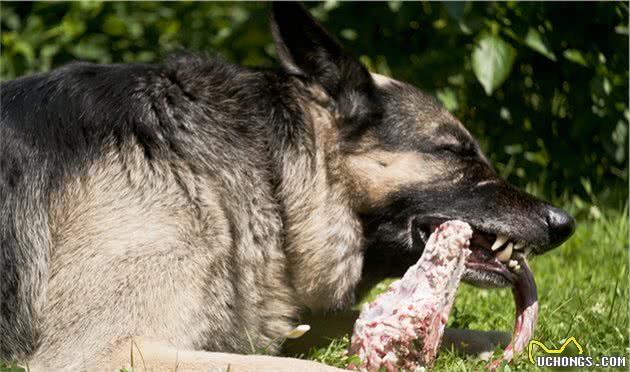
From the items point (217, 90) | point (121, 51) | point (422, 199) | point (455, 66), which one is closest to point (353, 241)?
point (422, 199)

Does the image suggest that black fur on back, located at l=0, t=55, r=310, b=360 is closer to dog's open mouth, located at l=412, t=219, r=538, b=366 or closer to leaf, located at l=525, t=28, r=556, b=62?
dog's open mouth, located at l=412, t=219, r=538, b=366

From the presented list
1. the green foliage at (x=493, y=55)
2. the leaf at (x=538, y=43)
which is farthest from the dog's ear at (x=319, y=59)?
the leaf at (x=538, y=43)

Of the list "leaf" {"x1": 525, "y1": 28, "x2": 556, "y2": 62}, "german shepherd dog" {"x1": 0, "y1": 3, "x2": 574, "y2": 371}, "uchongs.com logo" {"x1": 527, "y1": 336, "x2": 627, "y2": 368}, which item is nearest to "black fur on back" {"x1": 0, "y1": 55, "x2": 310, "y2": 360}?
"german shepherd dog" {"x1": 0, "y1": 3, "x2": 574, "y2": 371}

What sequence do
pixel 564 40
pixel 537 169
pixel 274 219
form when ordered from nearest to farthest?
pixel 274 219
pixel 564 40
pixel 537 169

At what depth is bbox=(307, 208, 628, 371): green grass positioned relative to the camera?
4.22 meters

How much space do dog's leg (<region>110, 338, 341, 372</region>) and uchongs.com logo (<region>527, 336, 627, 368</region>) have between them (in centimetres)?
83

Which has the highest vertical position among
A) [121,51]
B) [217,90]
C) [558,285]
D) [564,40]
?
[217,90]

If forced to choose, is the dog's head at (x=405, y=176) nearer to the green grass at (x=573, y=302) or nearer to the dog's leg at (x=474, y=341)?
the dog's leg at (x=474, y=341)

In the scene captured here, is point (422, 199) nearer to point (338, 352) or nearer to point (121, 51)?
point (338, 352)

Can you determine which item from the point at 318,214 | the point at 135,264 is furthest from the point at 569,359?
the point at 135,264

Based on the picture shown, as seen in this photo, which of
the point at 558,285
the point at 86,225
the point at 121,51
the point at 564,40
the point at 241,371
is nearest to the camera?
the point at 241,371

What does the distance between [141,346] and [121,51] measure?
5085mm

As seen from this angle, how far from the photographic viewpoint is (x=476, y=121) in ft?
24.7

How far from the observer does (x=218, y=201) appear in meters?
4.14
